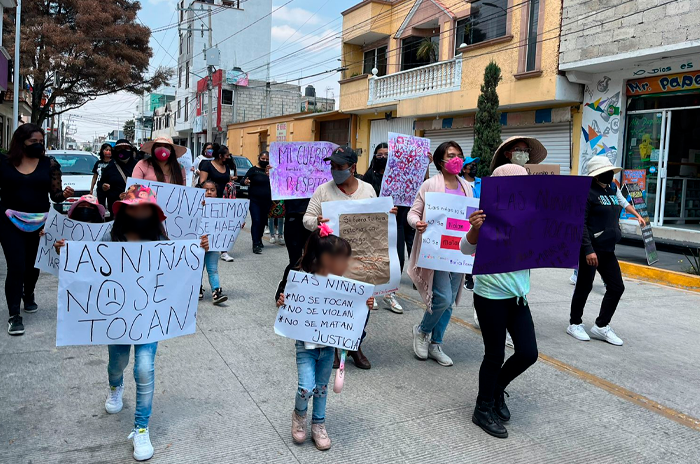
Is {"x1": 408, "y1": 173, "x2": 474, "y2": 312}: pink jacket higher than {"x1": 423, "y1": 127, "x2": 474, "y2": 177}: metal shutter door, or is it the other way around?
{"x1": 423, "y1": 127, "x2": 474, "y2": 177}: metal shutter door

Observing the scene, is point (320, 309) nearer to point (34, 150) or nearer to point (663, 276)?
point (34, 150)

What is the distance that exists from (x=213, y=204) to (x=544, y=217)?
430 centimetres

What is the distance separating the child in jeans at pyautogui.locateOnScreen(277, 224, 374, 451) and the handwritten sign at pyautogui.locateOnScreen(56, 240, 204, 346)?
702 millimetres

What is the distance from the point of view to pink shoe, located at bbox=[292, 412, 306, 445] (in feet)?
11.2

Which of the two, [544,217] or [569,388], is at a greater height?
[544,217]

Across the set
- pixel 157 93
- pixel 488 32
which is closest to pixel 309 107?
pixel 488 32

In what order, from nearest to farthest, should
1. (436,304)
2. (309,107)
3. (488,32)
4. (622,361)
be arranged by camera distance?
(436,304) → (622,361) → (488,32) → (309,107)

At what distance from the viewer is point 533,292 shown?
819cm

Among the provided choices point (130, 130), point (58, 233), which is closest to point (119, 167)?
point (58, 233)

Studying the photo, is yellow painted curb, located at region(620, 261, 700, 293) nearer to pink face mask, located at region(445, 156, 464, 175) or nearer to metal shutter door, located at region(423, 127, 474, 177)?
pink face mask, located at region(445, 156, 464, 175)

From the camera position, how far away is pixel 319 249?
11.1 feet

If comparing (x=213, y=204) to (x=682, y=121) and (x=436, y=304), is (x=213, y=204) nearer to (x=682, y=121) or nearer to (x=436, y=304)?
(x=436, y=304)

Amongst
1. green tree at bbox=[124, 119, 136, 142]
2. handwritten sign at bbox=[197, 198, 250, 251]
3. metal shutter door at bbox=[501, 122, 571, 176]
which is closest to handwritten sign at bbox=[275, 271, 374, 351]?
handwritten sign at bbox=[197, 198, 250, 251]

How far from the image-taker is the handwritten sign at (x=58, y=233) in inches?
199
